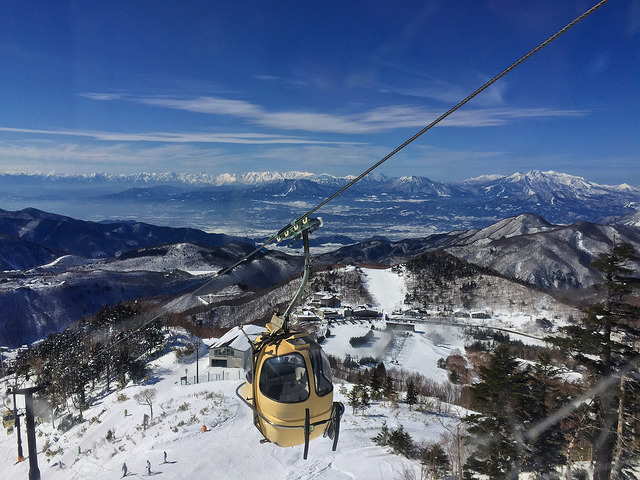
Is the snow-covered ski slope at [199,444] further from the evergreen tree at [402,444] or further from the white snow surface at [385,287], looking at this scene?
the white snow surface at [385,287]

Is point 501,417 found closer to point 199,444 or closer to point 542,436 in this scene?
point 542,436

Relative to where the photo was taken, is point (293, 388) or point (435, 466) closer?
point (293, 388)

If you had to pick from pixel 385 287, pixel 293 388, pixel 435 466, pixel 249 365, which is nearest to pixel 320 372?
pixel 293 388

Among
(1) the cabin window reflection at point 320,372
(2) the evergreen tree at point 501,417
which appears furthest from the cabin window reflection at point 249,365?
(2) the evergreen tree at point 501,417

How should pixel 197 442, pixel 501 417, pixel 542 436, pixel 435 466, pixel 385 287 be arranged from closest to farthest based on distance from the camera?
pixel 542 436 < pixel 501 417 < pixel 435 466 < pixel 197 442 < pixel 385 287

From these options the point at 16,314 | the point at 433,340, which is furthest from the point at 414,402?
the point at 16,314

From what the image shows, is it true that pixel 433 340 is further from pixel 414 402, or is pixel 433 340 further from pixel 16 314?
pixel 16 314

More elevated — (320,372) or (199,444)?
(320,372)

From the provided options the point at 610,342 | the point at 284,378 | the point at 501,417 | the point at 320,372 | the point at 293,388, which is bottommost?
the point at 501,417
